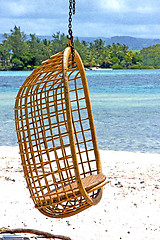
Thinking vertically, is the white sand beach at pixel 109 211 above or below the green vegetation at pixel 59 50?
below

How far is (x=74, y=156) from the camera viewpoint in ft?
5.99

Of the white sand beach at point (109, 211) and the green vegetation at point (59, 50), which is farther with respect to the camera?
the green vegetation at point (59, 50)

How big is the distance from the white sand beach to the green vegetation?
51888 mm

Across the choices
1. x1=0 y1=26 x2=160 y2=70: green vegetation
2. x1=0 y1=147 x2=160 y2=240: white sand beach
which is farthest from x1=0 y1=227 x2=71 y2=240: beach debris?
x1=0 y1=26 x2=160 y2=70: green vegetation

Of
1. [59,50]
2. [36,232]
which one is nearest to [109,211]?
[36,232]

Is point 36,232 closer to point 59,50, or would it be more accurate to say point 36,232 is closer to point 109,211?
point 109,211

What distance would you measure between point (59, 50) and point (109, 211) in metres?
57.7

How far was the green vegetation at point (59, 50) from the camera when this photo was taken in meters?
55.3

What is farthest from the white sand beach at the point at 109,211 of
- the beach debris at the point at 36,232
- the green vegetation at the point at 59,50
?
the green vegetation at the point at 59,50

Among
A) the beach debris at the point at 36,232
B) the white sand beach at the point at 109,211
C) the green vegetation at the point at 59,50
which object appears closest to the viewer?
the beach debris at the point at 36,232

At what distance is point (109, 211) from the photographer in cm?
301

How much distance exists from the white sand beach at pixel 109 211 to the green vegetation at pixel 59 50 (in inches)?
2043

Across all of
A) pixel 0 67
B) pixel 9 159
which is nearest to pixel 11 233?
pixel 9 159

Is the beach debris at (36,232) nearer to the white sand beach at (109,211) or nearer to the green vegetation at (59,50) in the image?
the white sand beach at (109,211)
